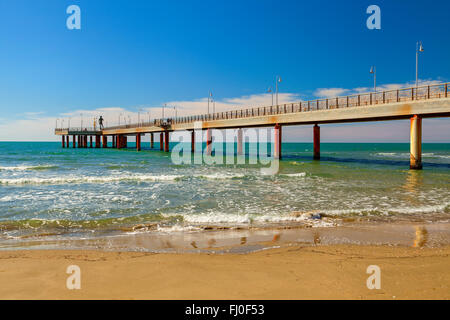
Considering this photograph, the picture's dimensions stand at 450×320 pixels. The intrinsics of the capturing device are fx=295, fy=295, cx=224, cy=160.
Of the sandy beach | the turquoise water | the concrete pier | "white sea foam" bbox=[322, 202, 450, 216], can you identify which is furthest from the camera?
the concrete pier

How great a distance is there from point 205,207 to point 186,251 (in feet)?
16.4

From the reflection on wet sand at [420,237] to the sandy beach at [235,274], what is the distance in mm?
395

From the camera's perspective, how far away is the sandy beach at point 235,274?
4008mm

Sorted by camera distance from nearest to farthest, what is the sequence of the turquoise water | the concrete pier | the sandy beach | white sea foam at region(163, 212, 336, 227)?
the sandy beach → the turquoise water → white sea foam at region(163, 212, 336, 227) → the concrete pier

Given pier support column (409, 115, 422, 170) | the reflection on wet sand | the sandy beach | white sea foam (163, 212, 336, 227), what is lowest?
white sea foam (163, 212, 336, 227)

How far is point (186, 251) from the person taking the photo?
Answer: 20.4 feet

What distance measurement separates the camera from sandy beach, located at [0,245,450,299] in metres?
4.01

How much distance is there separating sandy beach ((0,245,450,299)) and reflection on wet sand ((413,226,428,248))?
395mm

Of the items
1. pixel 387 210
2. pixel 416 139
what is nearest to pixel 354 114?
pixel 416 139

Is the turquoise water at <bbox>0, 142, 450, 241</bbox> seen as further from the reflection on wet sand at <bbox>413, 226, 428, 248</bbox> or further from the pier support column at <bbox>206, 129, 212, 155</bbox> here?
the pier support column at <bbox>206, 129, 212, 155</bbox>

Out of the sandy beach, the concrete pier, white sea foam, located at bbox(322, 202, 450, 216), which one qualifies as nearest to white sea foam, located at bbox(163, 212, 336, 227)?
white sea foam, located at bbox(322, 202, 450, 216)

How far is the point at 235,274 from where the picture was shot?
15.5ft
